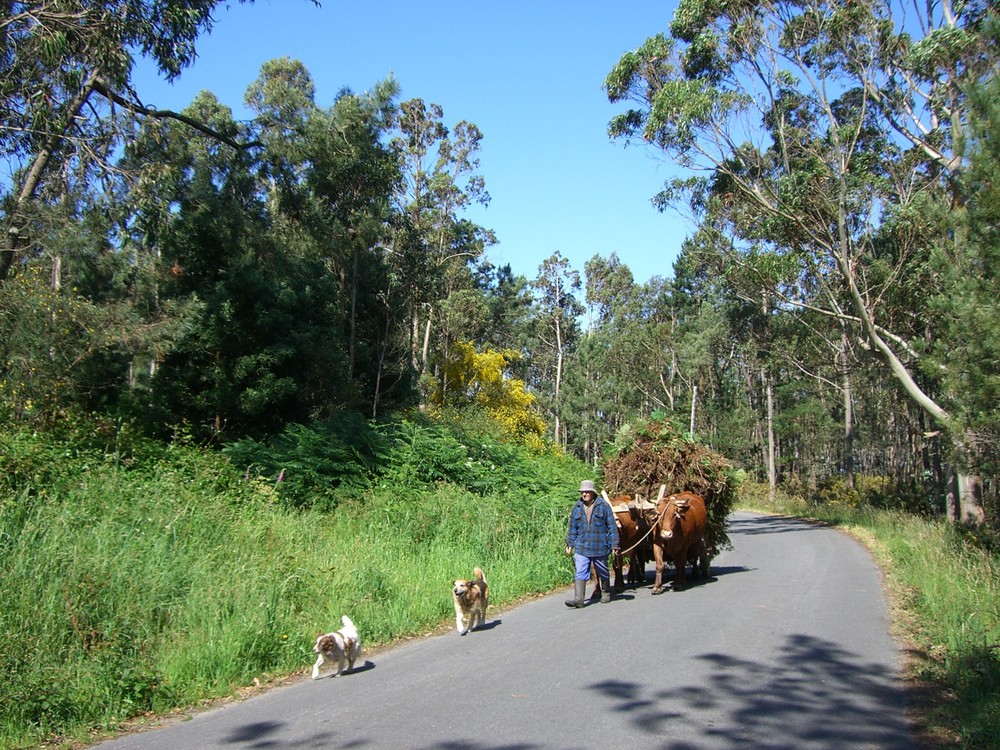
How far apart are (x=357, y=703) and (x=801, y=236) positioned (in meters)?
22.4

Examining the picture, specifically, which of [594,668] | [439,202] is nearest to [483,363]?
[439,202]

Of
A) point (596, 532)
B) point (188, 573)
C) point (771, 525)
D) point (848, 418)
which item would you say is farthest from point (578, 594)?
point (848, 418)

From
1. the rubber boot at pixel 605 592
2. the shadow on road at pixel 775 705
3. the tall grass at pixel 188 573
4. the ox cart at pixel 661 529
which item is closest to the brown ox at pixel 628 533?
the ox cart at pixel 661 529

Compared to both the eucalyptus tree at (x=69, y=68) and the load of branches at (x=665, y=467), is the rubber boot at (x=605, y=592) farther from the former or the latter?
the eucalyptus tree at (x=69, y=68)

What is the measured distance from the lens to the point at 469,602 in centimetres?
959

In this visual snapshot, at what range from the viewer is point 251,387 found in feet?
73.0

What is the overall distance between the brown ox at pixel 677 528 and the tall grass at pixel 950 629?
3.01 meters

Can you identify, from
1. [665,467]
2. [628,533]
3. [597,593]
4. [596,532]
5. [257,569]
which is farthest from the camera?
[665,467]

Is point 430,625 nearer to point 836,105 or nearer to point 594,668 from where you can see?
point 594,668

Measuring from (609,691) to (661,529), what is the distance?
5.38 metres

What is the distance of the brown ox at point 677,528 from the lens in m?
12.0

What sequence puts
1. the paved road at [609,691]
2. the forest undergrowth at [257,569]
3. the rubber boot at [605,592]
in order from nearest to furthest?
the paved road at [609,691]
the forest undergrowth at [257,569]
the rubber boot at [605,592]

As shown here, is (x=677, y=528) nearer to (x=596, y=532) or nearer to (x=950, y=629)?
(x=596, y=532)

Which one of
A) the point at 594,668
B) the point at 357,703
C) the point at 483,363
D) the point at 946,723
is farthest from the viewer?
the point at 483,363
